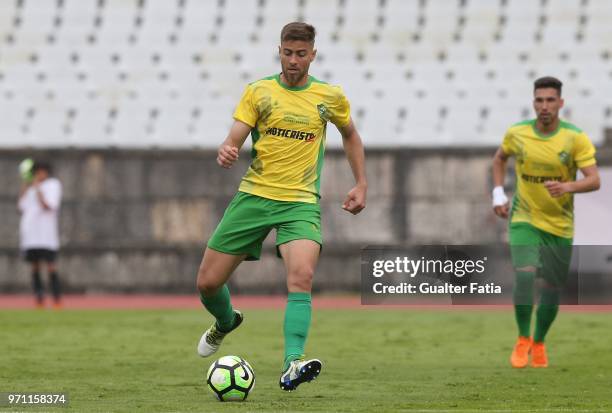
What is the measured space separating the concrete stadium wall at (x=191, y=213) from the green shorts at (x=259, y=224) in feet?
34.9

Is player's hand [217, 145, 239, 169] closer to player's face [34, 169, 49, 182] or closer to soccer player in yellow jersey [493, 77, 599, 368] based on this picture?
soccer player in yellow jersey [493, 77, 599, 368]

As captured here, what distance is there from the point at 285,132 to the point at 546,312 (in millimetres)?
3085

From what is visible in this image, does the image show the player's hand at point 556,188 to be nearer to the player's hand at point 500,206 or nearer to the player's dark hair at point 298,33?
the player's hand at point 500,206

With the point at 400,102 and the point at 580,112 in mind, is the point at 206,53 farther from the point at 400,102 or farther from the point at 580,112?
the point at 580,112

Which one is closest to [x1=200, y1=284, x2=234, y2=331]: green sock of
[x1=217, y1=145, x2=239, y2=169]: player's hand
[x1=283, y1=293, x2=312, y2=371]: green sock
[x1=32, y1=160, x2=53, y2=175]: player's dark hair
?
[x1=283, y1=293, x2=312, y2=371]: green sock

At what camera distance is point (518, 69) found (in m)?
19.9

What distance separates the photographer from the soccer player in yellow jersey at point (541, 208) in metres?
9.23

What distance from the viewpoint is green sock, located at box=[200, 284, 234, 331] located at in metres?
7.86

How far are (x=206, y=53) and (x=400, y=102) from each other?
328 cm

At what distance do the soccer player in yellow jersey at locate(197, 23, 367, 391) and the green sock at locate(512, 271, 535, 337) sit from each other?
2.29 metres

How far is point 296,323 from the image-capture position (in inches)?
275

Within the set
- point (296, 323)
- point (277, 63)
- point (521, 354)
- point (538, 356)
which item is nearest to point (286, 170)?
point (296, 323)

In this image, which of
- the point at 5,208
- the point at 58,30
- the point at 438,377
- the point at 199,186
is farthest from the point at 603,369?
the point at 58,30

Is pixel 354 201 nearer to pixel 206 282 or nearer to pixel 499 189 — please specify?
pixel 206 282
